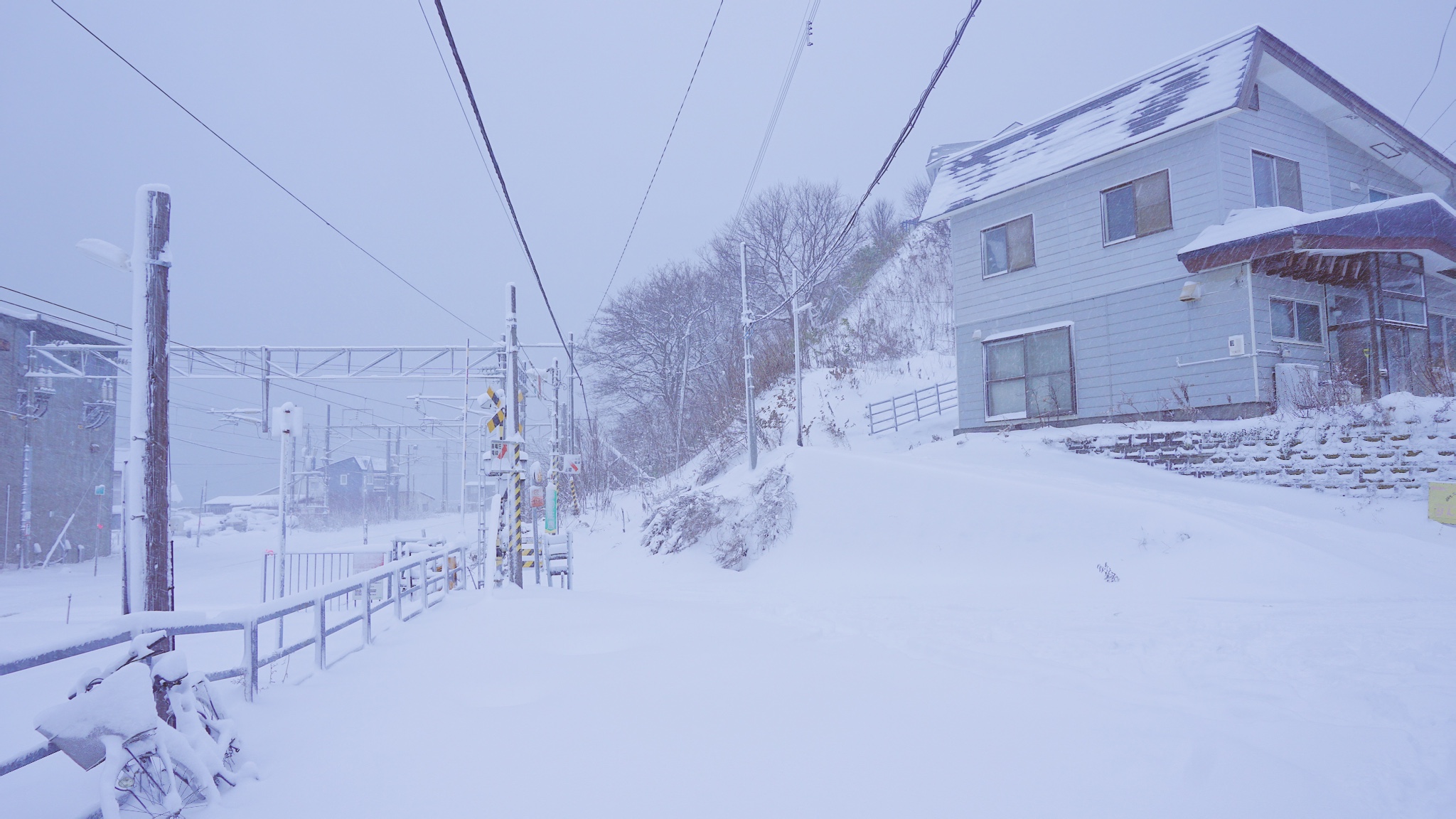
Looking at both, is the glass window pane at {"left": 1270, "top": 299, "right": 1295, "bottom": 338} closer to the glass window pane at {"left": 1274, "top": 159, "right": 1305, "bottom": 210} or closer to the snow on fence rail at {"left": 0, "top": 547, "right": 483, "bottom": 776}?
the glass window pane at {"left": 1274, "top": 159, "right": 1305, "bottom": 210}

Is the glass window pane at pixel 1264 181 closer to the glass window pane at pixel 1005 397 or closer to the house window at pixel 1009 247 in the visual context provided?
the house window at pixel 1009 247

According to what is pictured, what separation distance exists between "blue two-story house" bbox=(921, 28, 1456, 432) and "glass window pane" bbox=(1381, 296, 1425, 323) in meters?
0.07

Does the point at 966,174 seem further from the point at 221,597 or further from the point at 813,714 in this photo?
the point at 221,597

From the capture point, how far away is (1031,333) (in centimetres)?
1930

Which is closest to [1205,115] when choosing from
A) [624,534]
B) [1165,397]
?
[1165,397]

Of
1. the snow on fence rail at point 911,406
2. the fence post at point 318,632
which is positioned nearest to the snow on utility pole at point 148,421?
the fence post at point 318,632

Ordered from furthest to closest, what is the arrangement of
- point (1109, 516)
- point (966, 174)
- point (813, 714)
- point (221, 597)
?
point (966, 174)
point (221, 597)
point (1109, 516)
point (813, 714)

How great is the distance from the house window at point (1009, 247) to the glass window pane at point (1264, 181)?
4.62 m

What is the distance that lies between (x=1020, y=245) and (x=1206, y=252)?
15.7 feet

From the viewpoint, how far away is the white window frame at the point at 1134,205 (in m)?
16.7

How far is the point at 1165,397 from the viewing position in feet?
54.7

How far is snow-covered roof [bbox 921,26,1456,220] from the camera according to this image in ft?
52.3

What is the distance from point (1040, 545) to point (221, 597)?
18784mm

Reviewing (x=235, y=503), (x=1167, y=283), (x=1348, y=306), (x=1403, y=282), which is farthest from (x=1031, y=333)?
(x=235, y=503)
